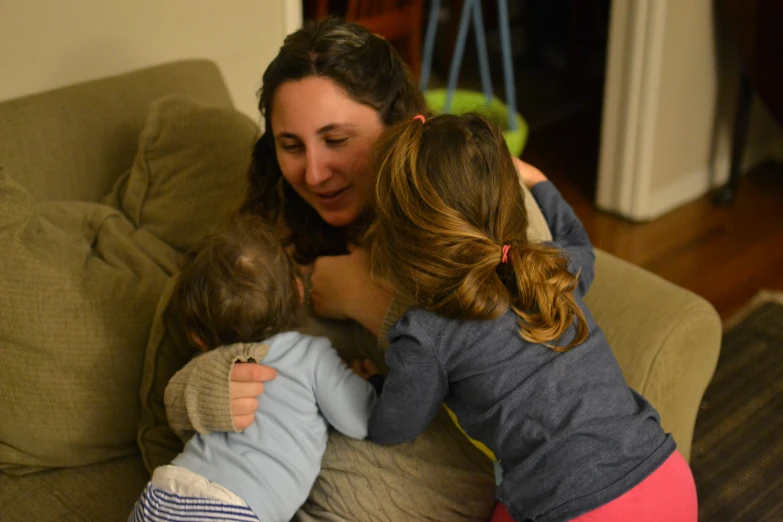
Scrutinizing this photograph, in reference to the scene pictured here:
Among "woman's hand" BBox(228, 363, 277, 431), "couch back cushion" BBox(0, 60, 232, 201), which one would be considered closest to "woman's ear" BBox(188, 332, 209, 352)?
"woman's hand" BBox(228, 363, 277, 431)

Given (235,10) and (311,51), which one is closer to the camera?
(311,51)

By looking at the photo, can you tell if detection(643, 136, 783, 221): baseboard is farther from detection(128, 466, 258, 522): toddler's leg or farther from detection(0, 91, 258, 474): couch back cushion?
detection(128, 466, 258, 522): toddler's leg

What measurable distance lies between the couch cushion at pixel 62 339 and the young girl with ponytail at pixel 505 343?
21.0 inches

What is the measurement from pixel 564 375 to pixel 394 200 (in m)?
0.35

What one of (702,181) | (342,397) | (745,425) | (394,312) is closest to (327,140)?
(394,312)

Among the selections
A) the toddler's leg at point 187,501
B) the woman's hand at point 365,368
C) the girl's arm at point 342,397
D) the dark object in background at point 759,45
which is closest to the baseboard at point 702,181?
the dark object in background at point 759,45

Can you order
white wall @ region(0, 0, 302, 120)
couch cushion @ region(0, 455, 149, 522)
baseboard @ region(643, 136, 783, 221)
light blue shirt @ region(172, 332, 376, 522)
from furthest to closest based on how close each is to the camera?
baseboard @ region(643, 136, 783, 221)
white wall @ region(0, 0, 302, 120)
couch cushion @ region(0, 455, 149, 522)
light blue shirt @ region(172, 332, 376, 522)

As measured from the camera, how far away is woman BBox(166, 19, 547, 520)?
A: 1.24 meters

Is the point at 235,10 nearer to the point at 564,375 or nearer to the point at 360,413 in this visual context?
the point at 360,413

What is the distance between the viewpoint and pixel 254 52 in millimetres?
2170

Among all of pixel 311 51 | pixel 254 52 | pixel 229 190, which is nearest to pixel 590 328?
pixel 311 51

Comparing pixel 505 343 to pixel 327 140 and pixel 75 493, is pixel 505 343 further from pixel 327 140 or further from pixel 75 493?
pixel 75 493

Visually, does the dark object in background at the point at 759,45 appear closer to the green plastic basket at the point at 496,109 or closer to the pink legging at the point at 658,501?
the green plastic basket at the point at 496,109

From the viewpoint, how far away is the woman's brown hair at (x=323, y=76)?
1354 mm
